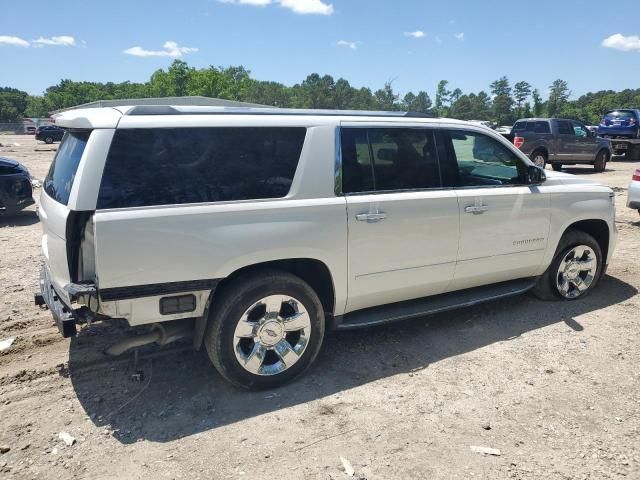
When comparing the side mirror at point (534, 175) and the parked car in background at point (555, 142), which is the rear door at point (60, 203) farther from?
the parked car in background at point (555, 142)

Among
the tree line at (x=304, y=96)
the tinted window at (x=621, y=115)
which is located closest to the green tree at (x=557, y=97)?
the tree line at (x=304, y=96)

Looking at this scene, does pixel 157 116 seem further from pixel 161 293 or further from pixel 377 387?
pixel 377 387

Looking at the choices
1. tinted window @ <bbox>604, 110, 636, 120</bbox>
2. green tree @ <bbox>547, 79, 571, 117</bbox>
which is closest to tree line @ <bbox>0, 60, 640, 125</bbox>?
green tree @ <bbox>547, 79, 571, 117</bbox>

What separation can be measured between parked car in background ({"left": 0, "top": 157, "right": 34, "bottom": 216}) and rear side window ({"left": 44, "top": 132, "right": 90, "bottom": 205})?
21.2 feet

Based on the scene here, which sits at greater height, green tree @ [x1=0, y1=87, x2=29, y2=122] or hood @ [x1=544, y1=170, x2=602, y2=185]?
green tree @ [x1=0, y1=87, x2=29, y2=122]

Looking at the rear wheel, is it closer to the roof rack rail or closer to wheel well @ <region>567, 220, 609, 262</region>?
wheel well @ <region>567, 220, 609, 262</region>

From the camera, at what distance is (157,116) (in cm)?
312

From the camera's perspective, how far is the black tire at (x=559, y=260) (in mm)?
5004

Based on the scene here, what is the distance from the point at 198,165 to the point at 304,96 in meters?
101

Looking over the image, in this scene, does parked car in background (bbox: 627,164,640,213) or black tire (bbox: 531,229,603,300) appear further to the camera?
parked car in background (bbox: 627,164,640,213)

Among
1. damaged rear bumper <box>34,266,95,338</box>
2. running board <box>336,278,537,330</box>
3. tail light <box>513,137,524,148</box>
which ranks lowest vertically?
running board <box>336,278,537,330</box>

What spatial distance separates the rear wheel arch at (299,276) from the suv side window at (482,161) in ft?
5.02

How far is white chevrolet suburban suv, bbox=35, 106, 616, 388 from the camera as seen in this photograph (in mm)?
3002

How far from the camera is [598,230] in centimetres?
534
